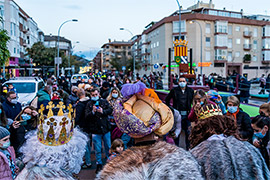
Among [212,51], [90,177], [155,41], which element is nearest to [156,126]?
[90,177]

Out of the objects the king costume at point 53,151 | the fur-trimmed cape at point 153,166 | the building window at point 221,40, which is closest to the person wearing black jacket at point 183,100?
the king costume at point 53,151

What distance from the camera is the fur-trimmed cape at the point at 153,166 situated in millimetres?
1670

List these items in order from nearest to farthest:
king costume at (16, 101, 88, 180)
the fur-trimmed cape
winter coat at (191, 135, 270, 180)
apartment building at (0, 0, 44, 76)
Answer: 1. the fur-trimmed cape
2. winter coat at (191, 135, 270, 180)
3. king costume at (16, 101, 88, 180)
4. apartment building at (0, 0, 44, 76)

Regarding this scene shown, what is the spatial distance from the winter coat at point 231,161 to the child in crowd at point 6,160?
200 centimetres

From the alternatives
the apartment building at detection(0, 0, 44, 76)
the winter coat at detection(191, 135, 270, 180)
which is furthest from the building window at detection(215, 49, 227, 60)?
the winter coat at detection(191, 135, 270, 180)

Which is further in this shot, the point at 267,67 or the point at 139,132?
the point at 267,67

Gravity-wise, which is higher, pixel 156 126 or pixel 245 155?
pixel 156 126

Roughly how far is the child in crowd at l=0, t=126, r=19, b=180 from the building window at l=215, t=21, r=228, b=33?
4995 cm

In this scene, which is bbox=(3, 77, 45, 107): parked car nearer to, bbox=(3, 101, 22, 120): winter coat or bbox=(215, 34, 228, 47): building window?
bbox=(3, 101, 22, 120): winter coat

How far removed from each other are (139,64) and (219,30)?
87.1ft

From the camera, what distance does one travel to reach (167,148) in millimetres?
1827

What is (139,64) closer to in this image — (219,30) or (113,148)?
(219,30)

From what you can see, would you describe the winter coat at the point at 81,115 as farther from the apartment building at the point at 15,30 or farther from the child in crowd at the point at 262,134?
the apartment building at the point at 15,30

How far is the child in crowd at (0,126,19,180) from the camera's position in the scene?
2.84 m
